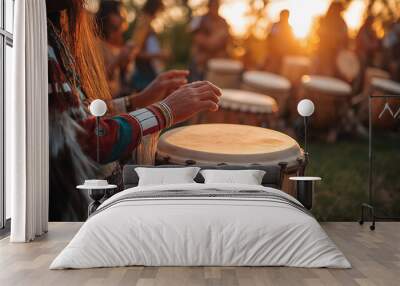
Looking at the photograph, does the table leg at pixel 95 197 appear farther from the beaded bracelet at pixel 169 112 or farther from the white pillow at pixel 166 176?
the beaded bracelet at pixel 169 112

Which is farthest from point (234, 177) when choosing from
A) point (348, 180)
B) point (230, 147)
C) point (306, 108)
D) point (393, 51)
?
point (393, 51)

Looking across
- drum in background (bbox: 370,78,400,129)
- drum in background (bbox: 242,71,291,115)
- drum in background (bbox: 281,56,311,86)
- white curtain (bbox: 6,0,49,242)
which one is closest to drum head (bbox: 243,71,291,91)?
drum in background (bbox: 242,71,291,115)

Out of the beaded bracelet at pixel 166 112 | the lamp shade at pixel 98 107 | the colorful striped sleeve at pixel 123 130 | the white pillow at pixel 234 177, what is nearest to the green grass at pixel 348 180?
the white pillow at pixel 234 177

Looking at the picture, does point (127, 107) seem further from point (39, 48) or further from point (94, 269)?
point (94, 269)

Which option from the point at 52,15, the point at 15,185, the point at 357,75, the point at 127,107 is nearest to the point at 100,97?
the point at 127,107

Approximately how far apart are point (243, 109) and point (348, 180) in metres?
1.66

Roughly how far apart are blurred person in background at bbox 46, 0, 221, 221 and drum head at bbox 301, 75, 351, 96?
4.07ft

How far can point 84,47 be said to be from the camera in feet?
25.1

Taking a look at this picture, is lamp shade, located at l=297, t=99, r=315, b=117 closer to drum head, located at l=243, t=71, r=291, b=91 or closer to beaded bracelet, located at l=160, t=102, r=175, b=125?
drum head, located at l=243, t=71, r=291, b=91

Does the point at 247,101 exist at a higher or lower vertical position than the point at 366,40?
lower

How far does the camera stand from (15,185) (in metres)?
6.17

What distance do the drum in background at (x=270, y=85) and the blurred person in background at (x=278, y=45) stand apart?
0.12 metres

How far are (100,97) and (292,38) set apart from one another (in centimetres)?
258

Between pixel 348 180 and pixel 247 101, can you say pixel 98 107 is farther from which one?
pixel 348 180
